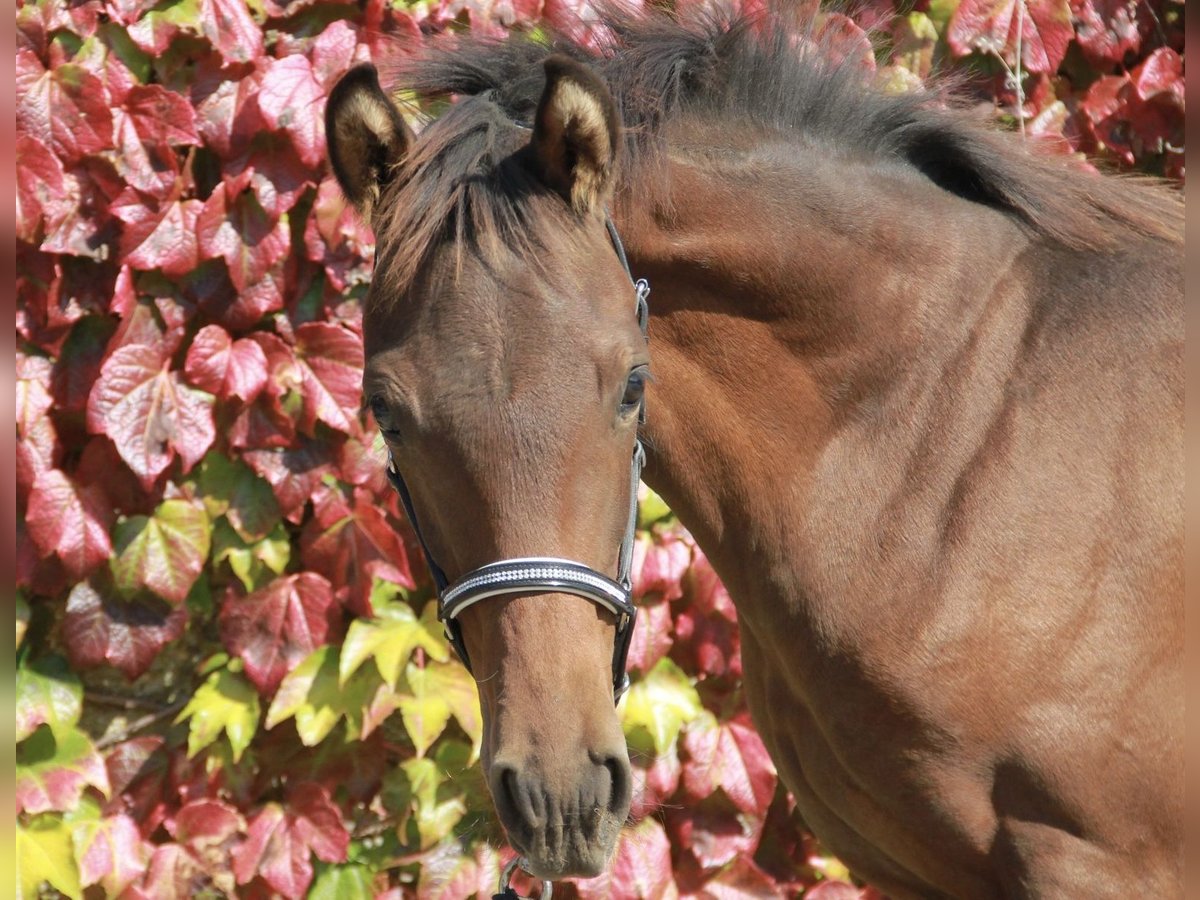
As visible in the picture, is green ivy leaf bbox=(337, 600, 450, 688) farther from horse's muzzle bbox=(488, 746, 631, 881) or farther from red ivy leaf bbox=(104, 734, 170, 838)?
horse's muzzle bbox=(488, 746, 631, 881)

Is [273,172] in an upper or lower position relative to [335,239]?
upper

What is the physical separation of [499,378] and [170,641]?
5.96 feet

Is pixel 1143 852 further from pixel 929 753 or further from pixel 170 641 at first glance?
pixel 170 641

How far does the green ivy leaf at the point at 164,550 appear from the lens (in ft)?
9.02

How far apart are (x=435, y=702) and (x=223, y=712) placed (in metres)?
0.51

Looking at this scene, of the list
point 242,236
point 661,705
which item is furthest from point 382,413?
point 661,705

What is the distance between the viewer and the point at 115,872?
2.76m

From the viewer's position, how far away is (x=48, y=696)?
2.77 meters

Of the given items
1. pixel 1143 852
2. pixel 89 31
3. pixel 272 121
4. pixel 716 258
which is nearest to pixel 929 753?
pixel 1143 852

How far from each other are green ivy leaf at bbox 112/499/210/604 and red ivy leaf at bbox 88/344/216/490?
0.13m

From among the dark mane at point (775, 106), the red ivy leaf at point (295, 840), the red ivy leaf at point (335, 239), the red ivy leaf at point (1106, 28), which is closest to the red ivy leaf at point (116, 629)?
the red ivy leaf at point (295, 840)

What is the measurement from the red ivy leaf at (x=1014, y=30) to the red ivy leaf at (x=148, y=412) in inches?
85.7

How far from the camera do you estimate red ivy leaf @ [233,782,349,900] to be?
2.82m

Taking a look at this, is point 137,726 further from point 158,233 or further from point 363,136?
point 363,136
